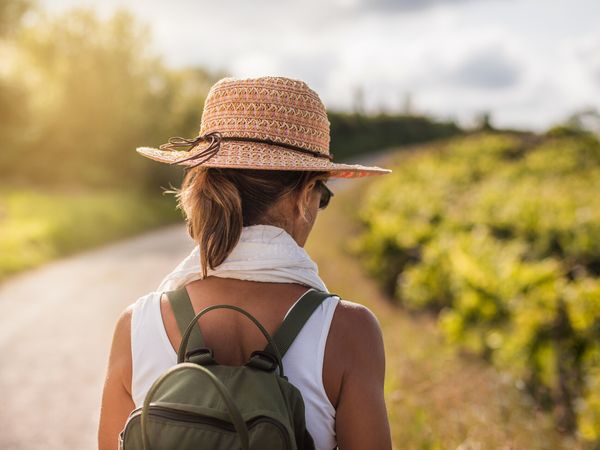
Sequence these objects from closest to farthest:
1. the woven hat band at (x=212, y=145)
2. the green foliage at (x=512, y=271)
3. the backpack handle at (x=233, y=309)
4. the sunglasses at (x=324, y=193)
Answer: the backpack handle at (x=233, y=309)
the woven hat band at (x=212, y=145)
the sunglasses at (x=324, y=193)
the green foliage at (x=512, y=271)

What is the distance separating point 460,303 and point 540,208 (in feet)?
8.65

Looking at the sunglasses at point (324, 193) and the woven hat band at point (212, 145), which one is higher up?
the woven hat band at point (212, 145)

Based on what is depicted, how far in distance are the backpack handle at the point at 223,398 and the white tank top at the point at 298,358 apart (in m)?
0.20

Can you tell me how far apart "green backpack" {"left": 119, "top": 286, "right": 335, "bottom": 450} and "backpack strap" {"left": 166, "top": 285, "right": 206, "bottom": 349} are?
2 centimetres

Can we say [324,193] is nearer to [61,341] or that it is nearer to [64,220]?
[61,341]

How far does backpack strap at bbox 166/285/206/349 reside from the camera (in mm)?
1720

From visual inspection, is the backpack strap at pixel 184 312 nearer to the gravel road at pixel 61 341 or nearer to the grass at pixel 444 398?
the grass at pixel 444 398

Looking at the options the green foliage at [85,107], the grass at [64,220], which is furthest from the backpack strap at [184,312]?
the green foliage at [85,107]

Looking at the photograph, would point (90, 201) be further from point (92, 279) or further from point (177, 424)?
point (177, 424)

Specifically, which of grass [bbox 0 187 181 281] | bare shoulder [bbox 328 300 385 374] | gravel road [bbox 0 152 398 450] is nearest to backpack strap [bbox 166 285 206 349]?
bare shoulder [bbox 328 300 385 374]

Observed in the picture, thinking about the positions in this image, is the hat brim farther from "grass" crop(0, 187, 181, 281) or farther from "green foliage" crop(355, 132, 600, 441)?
"grass" crop(0, 187, 181, 281)

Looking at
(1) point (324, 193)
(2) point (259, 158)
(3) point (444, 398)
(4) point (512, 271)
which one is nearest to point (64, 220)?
(4) point (512, 271)

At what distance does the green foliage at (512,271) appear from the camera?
221 inches

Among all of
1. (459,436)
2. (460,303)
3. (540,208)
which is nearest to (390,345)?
(460,303)
